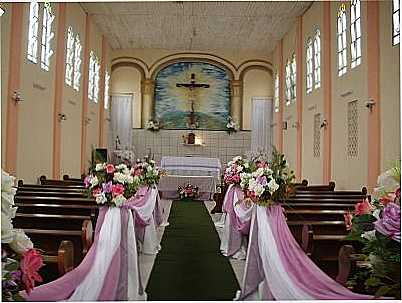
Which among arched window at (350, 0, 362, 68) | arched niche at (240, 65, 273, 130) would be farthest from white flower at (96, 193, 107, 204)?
arched niche at (240, 65, 273, 130)

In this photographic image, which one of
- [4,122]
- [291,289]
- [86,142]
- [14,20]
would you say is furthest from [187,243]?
[86,142]

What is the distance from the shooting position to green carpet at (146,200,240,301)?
476cm

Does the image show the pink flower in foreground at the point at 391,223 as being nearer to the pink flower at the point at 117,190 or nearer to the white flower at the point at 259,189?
the white flower at the point at 259,189

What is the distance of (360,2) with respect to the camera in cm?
947

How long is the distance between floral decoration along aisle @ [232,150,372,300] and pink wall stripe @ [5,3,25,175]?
4.73 metres

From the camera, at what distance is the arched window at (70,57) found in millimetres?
12133

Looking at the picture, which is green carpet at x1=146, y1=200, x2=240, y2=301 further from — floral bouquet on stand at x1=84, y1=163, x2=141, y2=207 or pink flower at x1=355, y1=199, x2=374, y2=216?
pink flower at x1=355, y1=199, x2=374, y2=216

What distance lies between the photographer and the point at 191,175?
14883 millimetres

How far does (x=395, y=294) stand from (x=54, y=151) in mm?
10002

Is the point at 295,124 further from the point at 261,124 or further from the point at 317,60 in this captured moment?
the point at 261,124

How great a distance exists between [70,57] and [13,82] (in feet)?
13.2

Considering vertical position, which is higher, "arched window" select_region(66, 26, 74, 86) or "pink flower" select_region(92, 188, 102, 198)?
"arched window" select_region(66, 26, 74, 86)

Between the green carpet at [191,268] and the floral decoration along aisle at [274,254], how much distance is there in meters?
0.42

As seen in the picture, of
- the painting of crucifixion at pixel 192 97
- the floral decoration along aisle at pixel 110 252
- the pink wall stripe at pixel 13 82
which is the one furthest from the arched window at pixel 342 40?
the painting of crucifixion at pixel 192 97
